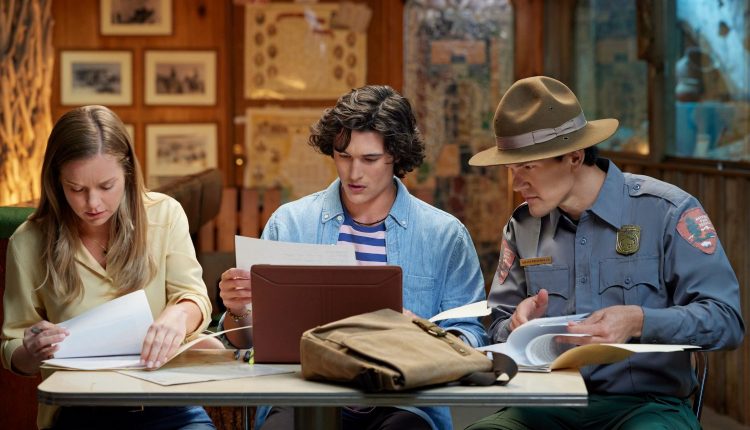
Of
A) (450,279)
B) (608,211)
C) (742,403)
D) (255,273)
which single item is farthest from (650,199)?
(742,403)

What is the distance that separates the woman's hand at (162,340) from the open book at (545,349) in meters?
0.77

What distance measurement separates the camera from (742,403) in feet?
19.5

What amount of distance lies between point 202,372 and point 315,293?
0.33 metres

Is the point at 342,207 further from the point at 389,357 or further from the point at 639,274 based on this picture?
the point at 389,357

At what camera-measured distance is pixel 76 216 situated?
3.41 metres

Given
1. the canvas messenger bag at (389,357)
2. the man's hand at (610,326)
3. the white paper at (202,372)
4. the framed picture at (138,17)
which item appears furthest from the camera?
the framed picture at (138,17)

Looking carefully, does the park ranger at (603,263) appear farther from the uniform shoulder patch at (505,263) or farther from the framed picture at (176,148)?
the framed picture at (176,148)

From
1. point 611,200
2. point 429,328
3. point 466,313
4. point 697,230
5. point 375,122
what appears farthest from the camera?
point 375,122

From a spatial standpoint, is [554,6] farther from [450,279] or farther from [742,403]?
[450,279]

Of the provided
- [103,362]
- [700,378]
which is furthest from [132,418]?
[700,378]

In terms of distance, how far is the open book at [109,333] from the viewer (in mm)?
2992

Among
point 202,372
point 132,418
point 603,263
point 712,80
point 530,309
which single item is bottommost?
point 132,418

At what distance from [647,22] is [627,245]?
4.14m

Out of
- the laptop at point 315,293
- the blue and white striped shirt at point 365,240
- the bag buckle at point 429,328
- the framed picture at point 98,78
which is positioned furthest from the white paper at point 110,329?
the framed picture at point 98,78
